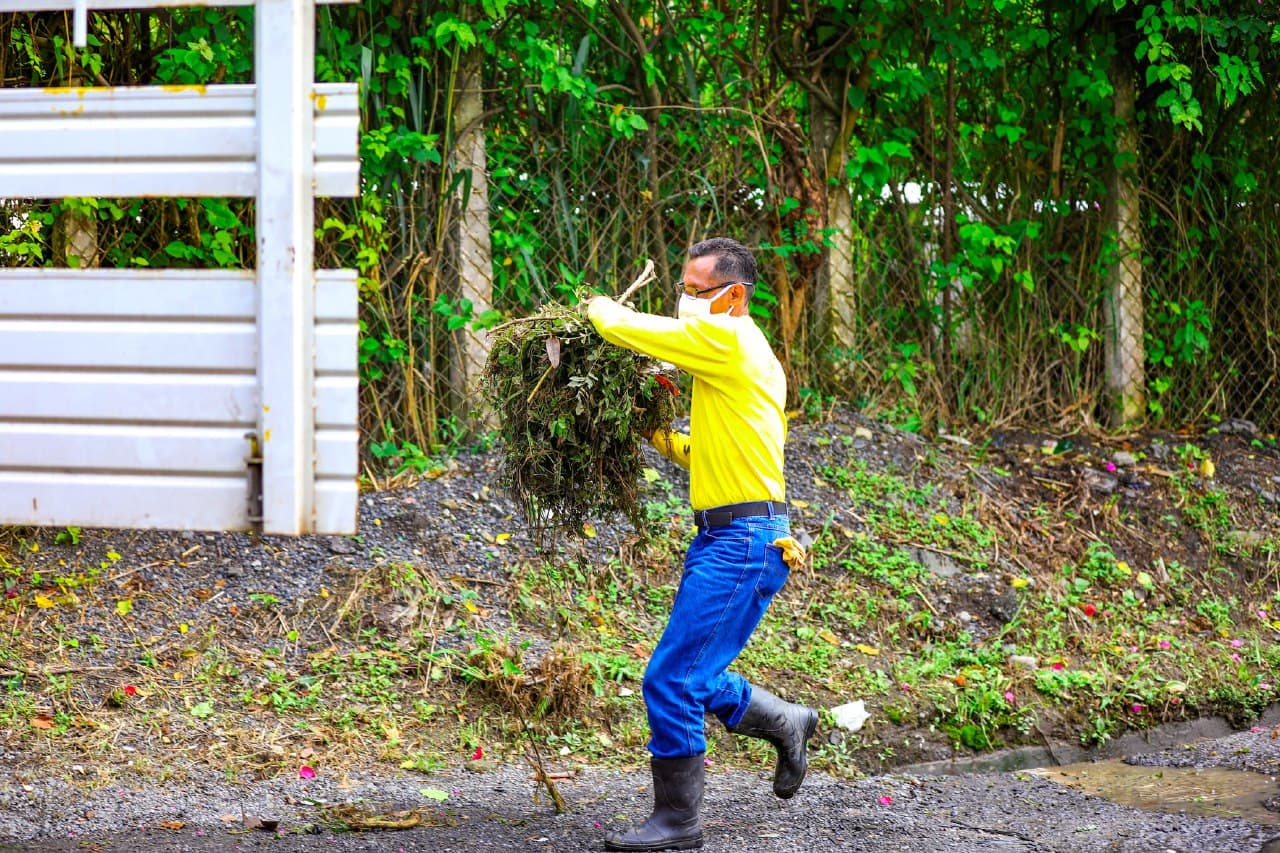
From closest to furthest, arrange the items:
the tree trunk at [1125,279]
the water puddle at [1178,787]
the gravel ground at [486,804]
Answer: the gravel ground at [486,804]
the water puddle at [1178,787]
the tree trunk at [1125,279]

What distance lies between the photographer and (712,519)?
399 centimetres

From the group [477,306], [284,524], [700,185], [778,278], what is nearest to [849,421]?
[778,278]

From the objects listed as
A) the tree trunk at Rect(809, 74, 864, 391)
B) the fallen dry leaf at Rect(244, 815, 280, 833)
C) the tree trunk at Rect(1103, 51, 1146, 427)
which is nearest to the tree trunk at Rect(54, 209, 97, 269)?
the fallen dry leaf at Rect(244, 815, 280, 833)

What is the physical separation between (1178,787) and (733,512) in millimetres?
2257

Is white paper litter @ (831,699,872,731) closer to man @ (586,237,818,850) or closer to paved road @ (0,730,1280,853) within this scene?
paved road @ (0,730,1280,853)

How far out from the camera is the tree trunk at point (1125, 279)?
7.79 meters

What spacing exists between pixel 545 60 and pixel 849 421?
280 centimetres

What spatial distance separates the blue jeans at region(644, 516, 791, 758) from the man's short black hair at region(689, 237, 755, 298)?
80cm

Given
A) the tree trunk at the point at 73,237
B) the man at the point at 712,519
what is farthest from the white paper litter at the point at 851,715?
the tree trunk at the point at 73,237

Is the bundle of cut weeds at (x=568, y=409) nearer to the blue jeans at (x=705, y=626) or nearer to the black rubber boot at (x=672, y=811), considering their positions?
the blue jeans at (x=705, y=626)

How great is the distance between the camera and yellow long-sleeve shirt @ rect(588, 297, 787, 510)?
3779 millimetres

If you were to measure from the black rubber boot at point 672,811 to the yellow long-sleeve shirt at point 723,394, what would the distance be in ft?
2.74

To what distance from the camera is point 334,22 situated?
618cm

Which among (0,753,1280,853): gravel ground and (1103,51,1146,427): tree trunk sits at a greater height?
(1103,51,1146,427): tree trunk
